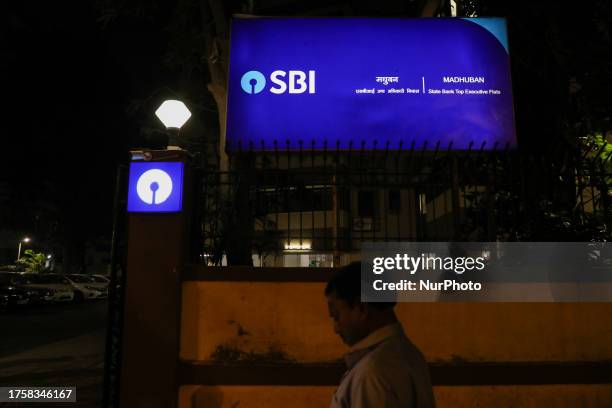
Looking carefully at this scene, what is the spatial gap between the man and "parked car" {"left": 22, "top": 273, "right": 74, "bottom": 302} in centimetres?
2249

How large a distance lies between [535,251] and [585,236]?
680 mm

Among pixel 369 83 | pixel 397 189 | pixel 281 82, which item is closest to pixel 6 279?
pixel 281 82

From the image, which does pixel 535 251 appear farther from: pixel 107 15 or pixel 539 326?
pixel 107 15

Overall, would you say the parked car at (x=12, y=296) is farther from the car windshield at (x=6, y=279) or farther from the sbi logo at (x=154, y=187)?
the sbi logo at (x=154, y=187)

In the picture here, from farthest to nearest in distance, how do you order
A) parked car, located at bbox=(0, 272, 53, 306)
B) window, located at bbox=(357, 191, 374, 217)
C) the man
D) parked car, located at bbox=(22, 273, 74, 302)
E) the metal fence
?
parked car, located at bbox=(22, 273, 74, 302) → parked car, located at bbox=(0, 272, 53, 306) → window, located at bbox=(357, 191, 374, 217) → the metal fence → the man

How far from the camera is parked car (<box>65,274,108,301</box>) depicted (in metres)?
23.9

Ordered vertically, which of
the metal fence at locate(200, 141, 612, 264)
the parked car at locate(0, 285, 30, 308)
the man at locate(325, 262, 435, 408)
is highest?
the metal fence at locate(200, 141, 612, 264)

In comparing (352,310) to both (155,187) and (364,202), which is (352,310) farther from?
(364,202)

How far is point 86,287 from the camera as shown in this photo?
24.6 m

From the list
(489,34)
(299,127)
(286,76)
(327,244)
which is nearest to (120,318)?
(327,244)

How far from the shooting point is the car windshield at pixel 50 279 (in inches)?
864

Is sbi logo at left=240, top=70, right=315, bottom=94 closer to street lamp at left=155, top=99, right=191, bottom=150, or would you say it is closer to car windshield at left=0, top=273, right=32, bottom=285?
street lamp at left=155, top=99, right=191, bottom=150

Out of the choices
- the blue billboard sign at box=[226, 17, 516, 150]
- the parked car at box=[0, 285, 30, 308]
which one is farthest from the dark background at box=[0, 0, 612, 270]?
the parked car at box=[0, 285, 30, 308]

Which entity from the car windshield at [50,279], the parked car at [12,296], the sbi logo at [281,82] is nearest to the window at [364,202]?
the sbi logo at [281,82]
